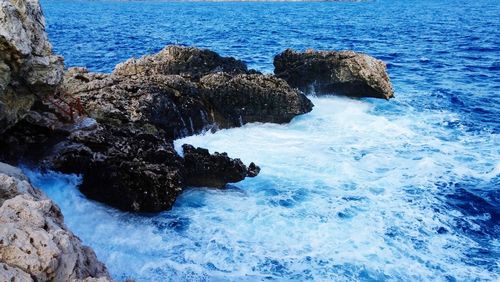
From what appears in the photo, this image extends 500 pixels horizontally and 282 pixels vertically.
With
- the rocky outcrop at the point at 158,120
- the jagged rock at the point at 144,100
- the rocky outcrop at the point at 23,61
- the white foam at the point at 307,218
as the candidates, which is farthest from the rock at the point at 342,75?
the rocky outcrop at the point at 23,61

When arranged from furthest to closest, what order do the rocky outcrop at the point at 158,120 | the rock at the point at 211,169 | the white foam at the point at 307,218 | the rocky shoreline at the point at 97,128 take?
the rock at the point at 211,169
the rocky outcrop at the point at 158,120
the white foam at the point at 307,218
the rocky shoreline at the point at 97,128

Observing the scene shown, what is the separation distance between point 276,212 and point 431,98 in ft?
65.7

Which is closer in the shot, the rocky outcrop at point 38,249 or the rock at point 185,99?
the rocky outcrop at point 38,249

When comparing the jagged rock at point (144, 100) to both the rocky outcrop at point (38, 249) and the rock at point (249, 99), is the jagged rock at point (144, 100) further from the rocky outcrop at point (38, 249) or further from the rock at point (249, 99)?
the rocky outcrop at point (38, 249)

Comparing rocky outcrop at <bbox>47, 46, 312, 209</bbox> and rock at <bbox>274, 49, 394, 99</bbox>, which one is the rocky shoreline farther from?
rock at <bbox>274, 49, 394, 99</bbox>

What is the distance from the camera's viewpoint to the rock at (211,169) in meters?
18.5

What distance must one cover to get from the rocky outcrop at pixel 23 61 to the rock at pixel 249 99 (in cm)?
976

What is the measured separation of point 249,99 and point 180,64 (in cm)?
693

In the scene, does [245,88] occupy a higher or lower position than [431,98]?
higher

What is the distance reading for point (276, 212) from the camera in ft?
56.1

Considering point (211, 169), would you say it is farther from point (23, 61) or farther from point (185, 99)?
point (23, 61)

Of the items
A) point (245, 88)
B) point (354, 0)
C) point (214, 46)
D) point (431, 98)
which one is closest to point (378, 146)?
point (245, 88)

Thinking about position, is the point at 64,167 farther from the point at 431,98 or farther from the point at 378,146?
the point at 431,98

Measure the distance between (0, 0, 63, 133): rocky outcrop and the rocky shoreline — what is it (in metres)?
0.03
